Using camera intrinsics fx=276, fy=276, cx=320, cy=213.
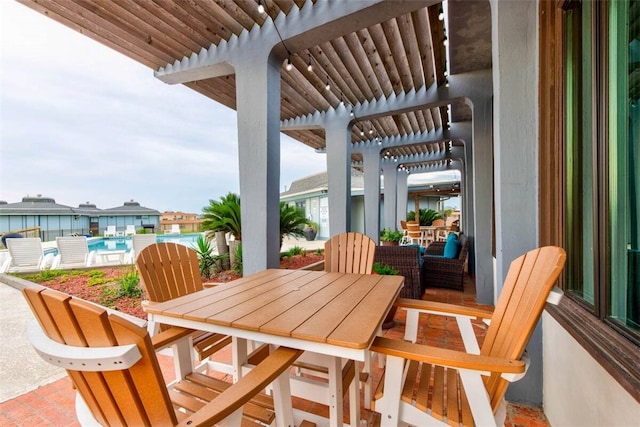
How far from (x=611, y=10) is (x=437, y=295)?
413cm

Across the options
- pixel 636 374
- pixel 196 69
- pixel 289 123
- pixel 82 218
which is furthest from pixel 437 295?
pixel 82 218

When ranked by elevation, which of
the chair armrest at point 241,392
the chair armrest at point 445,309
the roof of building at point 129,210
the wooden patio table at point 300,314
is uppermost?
the roof of building at point 129,210

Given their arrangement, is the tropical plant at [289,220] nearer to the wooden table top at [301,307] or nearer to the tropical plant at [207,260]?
the tropical plant at [207,260]

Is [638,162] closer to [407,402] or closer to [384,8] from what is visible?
[407,402]

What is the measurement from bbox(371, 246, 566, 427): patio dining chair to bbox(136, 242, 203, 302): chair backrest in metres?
1.64

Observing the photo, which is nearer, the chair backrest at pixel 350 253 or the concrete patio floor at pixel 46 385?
the concrete patio floor at pixel 46 385

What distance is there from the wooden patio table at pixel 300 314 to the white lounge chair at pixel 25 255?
308 inches

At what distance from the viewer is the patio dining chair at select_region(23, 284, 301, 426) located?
75 cm

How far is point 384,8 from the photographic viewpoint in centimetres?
260

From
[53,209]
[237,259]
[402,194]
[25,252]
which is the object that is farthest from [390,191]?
[53,209]

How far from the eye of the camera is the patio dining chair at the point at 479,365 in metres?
1.06

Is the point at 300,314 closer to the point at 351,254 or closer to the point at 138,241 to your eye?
the point at 351,254

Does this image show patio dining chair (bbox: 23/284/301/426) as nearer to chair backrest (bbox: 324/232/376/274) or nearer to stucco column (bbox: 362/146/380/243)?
chair backrest (bbox: 324/232/376/274)

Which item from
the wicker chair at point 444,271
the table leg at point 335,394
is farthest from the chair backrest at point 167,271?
the wicker chair at point 444,271
